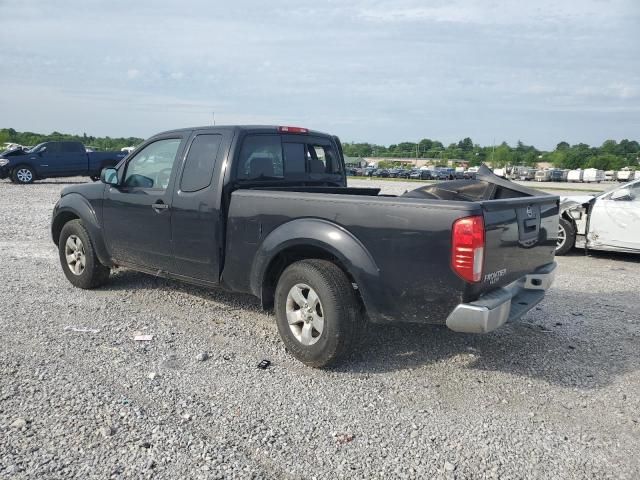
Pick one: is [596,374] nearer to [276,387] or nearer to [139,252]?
[276,387]

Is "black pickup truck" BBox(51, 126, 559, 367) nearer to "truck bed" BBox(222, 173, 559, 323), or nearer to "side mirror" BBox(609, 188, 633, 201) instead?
"truck bed" BBox(222, 173, 559, 323)

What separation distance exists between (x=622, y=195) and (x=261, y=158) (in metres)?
6.69

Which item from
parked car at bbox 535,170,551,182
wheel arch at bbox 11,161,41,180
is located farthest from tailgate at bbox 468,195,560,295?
parked car at bbox 535,170,551,182

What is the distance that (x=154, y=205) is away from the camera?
5301 millimetres

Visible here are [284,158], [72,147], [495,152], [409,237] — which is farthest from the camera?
[495,152]

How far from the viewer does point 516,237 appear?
13.2 feet

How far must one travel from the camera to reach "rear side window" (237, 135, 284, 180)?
4934 mm

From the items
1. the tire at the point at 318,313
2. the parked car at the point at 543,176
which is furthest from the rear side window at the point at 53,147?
the parked car at the point at 543,176

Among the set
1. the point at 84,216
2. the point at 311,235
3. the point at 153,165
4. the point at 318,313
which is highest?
the point at 153,165

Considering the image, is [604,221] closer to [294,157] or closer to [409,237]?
[294,157]

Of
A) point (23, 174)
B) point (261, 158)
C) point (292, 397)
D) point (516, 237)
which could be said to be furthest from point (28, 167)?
point (516, 237)

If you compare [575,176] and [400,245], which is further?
[575,176]

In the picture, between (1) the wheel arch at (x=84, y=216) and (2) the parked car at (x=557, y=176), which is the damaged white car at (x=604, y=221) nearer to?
(1) the wheel arch at (x=84, y=216)

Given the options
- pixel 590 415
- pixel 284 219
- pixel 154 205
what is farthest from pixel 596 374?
pixel 154 205
